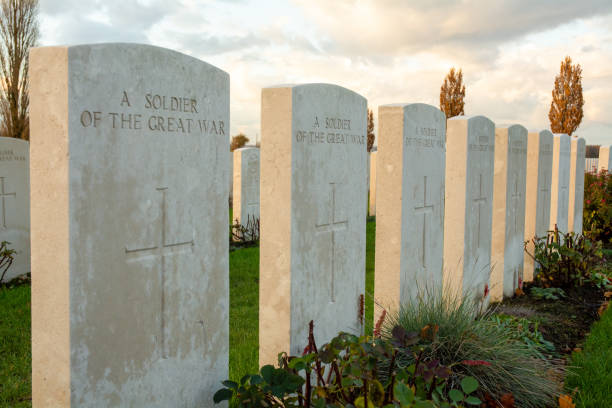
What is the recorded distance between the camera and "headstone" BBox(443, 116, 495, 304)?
17.5 feet

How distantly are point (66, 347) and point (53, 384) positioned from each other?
0.59 ft

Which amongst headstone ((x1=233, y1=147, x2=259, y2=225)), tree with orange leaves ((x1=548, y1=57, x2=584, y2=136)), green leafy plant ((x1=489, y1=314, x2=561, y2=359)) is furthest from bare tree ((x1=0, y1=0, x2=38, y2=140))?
tree with orange leaves ((x1=548, y1=57, x2=584, y2=136))

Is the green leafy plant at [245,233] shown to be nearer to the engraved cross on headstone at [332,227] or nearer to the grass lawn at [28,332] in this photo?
the grass lawn at [28,332]

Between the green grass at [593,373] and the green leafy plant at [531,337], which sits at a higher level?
the green leafy plant at [531,337]

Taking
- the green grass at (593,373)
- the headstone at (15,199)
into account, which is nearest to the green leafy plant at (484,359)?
the green grass at (593,373)

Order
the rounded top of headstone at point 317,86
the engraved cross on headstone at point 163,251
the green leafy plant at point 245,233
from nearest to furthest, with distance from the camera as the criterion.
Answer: the engraved cross on headstone at point 163,251 < the rounded top of headstone at point 317,86 < the green leafy plant at point 245,233

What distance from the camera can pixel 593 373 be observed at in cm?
396

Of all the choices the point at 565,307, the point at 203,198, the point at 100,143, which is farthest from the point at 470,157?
the point at 100,143

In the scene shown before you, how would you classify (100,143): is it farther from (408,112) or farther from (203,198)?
(408,112)

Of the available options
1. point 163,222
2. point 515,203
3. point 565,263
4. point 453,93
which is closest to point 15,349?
point 163,222

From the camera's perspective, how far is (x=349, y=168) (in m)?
3.70

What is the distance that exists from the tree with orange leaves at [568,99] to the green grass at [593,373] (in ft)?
86.8

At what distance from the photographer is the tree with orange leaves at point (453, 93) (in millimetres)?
30547

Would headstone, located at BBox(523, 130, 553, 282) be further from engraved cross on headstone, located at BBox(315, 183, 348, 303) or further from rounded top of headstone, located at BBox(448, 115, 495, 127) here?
engraved cross on headstone, located at BBox(315, 183, 348, 303)
